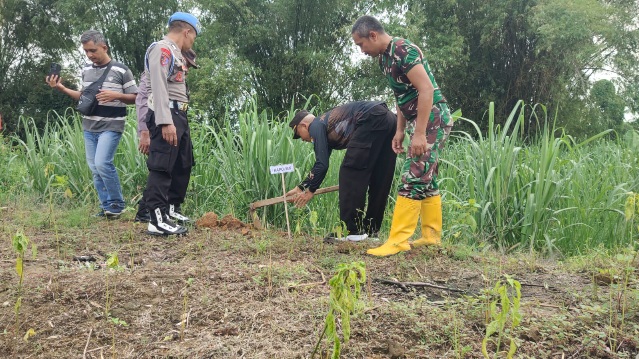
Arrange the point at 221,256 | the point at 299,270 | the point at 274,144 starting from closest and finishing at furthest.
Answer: the point at 299,270 < the point at 221,256 < the point at 274,144

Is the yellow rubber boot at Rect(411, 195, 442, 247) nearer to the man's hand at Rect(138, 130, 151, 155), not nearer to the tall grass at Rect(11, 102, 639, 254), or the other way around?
the tall grass at Rect(11, 102, 639, 254)

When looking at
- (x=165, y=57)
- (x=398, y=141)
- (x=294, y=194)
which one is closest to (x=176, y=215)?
(x=294, y=194)

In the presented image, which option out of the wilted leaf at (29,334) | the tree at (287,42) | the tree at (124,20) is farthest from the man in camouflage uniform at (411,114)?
the tree at (124,20)

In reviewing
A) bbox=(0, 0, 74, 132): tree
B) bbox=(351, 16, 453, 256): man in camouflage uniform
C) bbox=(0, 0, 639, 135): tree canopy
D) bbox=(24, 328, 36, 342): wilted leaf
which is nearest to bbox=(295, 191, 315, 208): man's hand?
bbox=(351, 16, 453, 256): man in camouflage uniform

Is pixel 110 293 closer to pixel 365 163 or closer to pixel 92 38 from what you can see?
pixel 365 163

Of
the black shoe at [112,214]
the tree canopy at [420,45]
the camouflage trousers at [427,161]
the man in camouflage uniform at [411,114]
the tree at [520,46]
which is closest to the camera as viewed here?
the man in camouflage uniform at [411,114]

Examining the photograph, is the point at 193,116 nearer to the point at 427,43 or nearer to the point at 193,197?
the point at 193,197

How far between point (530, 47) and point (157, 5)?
11.7 metres

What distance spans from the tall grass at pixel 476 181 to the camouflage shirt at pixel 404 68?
25.3 inches

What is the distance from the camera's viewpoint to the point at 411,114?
3.53m

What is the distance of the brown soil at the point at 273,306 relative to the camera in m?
2.09

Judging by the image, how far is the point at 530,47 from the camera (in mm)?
17906

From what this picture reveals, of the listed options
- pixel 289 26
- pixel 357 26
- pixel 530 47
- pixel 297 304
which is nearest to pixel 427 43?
pixel 530 47

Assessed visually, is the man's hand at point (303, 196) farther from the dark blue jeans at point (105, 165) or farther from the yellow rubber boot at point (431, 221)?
the dark blue jeans at point (105, 165)
